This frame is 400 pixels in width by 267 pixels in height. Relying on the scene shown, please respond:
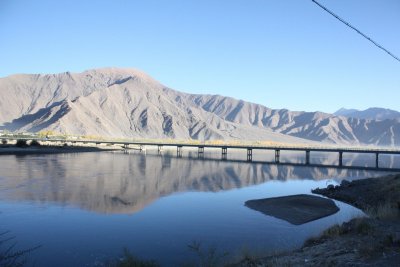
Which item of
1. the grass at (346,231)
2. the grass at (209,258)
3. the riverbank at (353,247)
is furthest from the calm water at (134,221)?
the riverbank at (353,247)

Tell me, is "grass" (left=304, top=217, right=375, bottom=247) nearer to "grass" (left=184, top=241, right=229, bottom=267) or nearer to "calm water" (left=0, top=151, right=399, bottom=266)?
"calm water" (left=0, top=151, right=399, bottom=266)

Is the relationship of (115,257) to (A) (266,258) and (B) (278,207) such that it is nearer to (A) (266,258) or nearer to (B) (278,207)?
(A) (266,258)

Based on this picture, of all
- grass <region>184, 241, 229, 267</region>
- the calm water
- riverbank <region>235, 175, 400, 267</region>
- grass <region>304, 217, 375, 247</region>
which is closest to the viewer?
riverbank <region>235, 175, 400, 267</region>

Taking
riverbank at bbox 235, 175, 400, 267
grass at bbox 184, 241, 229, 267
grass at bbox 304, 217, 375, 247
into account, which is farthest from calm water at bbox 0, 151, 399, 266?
riverbank at bbox 235, 175, 400, 267

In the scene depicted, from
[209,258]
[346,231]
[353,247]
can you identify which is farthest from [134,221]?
[353,247]

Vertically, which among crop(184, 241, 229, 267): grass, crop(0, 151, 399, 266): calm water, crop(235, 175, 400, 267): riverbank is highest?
crop(235, 175, 400, 267): riverbank

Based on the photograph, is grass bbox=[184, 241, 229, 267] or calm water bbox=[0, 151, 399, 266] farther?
calm water bbox=[0, 151, 399, 266]

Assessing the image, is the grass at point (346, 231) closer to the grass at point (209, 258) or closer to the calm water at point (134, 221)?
the calm water at point (134, 221)

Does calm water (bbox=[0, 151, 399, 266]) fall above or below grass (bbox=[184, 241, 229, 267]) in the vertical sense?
below

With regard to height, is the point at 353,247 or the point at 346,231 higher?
the point at 353,247

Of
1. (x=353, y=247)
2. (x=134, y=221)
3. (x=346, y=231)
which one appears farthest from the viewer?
(x=134, y=221)

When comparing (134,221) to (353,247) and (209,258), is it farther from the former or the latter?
(353,247)

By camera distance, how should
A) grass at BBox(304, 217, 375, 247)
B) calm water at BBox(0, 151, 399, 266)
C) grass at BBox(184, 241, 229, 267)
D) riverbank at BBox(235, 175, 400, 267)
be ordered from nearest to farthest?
riverbank at BBox(235, 175, 400, 267), grass at BBox(184, 241, 229, 267), grass at BBox(304, 217, 375, 247), calm water at BBox(0, 151, 399, 266)

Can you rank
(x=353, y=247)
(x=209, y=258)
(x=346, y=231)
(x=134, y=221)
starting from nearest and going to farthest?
(x=209, y=258), (x=353, y=247), (x=346, y=231), (x=134, y=221)
